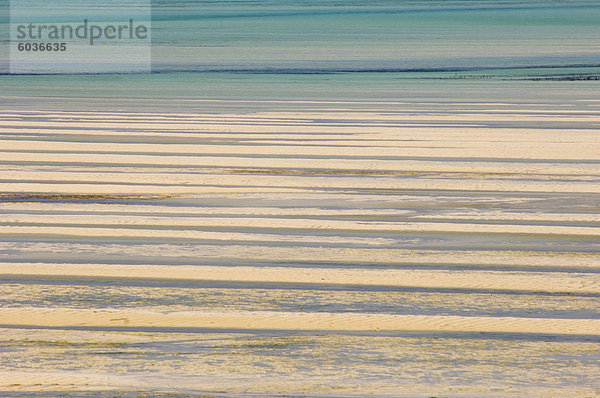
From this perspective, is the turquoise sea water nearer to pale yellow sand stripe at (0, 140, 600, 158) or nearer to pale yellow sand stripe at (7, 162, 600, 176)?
pale yellow sand stripe at (0, 140, 600, 158)

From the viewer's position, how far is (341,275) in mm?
5406

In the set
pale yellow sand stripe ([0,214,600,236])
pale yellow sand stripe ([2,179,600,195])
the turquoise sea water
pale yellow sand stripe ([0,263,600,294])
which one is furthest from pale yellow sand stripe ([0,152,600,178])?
the turquoise sea water

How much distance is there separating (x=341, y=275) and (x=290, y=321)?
0.83m

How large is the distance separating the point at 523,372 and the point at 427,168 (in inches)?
187

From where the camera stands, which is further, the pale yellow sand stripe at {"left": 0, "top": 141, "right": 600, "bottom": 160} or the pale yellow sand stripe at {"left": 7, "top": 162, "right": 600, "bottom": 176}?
the pale yellow sand stripe at {"left": 0, "top": 141, "right": 600, "bottom": 160}

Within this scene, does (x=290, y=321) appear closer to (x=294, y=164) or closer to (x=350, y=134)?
(x=294, y=164)

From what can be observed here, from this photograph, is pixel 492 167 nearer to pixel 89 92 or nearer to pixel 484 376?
pixel 484 376

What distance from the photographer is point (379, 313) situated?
4742 millimetres

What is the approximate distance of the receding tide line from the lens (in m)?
4.53

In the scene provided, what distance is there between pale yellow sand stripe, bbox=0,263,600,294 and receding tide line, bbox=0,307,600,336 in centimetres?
54

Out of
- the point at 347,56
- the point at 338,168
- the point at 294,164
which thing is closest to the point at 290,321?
the point at 338,168

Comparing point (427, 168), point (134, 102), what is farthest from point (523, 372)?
point (134, 102)

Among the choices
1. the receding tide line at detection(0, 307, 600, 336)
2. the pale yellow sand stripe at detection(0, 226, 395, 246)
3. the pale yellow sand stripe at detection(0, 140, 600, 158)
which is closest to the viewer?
the receding tide line at detection(0, 307, 600, 336)

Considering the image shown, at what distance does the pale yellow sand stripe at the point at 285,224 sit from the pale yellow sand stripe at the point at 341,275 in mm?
986
